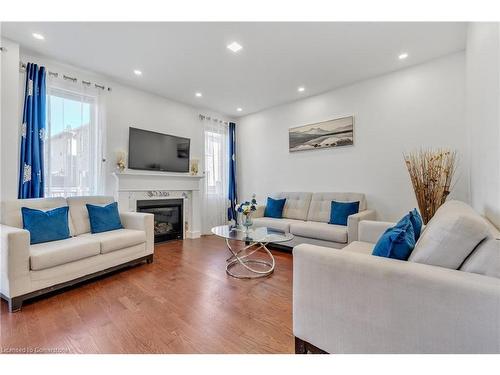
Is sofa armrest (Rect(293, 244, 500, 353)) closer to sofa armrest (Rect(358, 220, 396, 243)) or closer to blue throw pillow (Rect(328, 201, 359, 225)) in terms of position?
sofa armrest (Rect(358, 220, 396, 243))

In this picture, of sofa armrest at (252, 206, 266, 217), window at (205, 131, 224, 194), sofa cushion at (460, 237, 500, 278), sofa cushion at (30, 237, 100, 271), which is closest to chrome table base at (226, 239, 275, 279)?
sofa armrest at (252, 206, 266, 217)

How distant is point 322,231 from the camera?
3.14 metres

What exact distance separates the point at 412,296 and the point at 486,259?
1.09ft

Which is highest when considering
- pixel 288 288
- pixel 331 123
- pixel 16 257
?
pixel 331 123

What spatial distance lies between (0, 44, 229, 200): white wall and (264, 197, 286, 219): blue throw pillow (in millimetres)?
1649

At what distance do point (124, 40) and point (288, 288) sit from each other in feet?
10.5

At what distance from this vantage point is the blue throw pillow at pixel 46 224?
226 cm

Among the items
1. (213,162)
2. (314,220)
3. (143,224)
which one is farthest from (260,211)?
(143,224)

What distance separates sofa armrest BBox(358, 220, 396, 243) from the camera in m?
2.27

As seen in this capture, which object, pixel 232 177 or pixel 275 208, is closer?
pixel 275 208

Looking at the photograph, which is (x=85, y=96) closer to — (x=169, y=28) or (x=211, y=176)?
(x=169, y=28)

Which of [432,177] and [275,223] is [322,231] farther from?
[432,177]

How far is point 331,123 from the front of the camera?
13.0 ft
